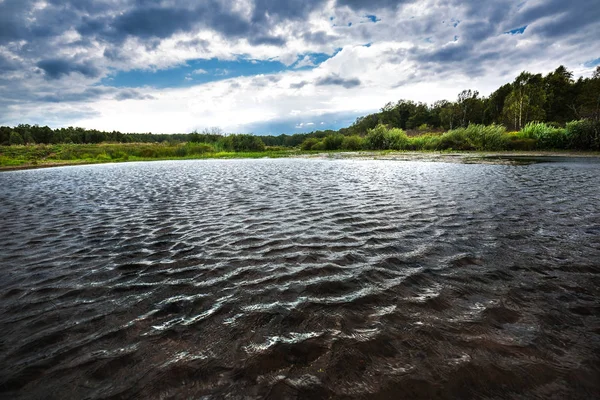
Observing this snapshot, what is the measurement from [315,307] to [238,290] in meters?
1.20

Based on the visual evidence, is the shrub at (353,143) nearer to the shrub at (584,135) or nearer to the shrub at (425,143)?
the shrub at (425,143)

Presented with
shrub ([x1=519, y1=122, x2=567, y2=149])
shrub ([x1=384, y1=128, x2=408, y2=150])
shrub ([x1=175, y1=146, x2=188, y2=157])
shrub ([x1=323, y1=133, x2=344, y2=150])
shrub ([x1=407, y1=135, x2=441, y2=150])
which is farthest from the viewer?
shrub ([x1=323, y1=133, x2=344, y2=150])

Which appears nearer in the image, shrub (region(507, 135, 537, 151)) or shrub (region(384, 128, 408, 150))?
shrub (region(507, 135, 537, 151))

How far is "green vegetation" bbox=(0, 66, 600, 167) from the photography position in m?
38.1

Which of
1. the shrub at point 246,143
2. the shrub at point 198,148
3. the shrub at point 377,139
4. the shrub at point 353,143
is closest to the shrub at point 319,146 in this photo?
the shrub at point 353,143

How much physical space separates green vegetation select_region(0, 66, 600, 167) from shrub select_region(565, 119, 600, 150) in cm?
8

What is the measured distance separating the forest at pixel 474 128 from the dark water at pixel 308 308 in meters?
38.5

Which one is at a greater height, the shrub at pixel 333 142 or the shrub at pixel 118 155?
the shrub at pixel 333 142

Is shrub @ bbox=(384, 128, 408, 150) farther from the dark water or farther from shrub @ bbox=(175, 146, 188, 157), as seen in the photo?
the dark water

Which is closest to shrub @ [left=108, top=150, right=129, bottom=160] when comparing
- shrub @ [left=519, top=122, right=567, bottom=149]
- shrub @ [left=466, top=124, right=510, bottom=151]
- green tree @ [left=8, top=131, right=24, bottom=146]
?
shrub @ [left=466, top=124, right=510, bottom=151]

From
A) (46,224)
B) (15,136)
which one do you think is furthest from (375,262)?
(15,136)

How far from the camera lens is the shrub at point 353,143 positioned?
60.0 m

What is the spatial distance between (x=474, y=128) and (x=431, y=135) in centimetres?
1090

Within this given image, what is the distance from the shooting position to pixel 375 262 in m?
4.74
